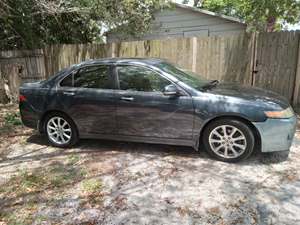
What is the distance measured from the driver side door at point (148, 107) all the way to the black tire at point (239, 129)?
25 centimetres

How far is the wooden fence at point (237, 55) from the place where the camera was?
707 centimetres

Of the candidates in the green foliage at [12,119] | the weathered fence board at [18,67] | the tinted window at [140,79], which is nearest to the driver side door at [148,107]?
the tinted window at [140,79]

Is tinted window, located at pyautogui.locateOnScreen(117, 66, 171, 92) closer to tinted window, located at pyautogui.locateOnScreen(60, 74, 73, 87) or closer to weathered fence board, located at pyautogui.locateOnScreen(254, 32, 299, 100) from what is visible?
tinted window, located at pyautogui.locateOnScreen(60, 74, 73, 87)

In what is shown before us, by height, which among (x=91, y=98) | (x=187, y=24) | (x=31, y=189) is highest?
(x=187, y=24)

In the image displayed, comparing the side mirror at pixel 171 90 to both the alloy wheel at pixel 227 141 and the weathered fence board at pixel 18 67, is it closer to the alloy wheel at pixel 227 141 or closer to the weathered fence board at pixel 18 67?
the alloy wheel at pixel 227 141

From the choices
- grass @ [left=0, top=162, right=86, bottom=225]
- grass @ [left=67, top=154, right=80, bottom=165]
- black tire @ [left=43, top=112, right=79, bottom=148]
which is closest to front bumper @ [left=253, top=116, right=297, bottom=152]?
grass @ [left=0, top=162, right=86, bottom=225]

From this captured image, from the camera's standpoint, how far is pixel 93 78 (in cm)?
500

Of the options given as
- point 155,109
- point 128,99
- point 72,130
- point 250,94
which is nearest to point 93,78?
point 128,99

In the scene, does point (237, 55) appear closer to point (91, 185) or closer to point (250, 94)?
point (250, 94)

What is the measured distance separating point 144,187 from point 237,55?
16.3ft

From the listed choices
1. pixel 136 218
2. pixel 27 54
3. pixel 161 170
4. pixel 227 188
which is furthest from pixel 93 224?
pixel 27 54

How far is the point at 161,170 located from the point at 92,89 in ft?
5.87

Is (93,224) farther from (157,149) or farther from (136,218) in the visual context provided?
(157,149)

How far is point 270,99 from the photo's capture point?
14.1 ft
